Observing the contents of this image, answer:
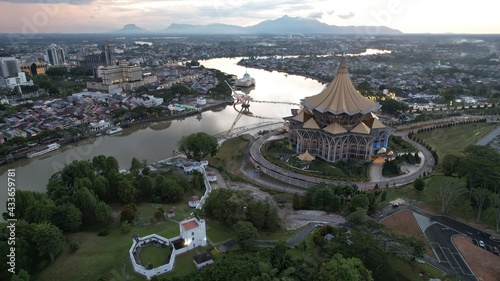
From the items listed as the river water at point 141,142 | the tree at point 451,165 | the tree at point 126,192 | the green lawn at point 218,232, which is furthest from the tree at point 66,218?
the tree at point 451,165

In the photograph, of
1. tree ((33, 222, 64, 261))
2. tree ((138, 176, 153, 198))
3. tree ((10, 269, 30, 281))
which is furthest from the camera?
tree ((138, 176, 153, 198))

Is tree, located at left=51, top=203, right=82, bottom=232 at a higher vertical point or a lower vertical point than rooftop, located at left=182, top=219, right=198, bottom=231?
lower

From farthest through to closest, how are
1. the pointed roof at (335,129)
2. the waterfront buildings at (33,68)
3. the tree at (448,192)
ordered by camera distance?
1. the waterfront buildings at (33,68)
2. the pointed roof at (335,129)
3. the tree at (448,192)

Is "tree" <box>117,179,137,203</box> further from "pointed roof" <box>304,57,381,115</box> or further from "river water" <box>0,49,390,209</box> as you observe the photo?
"pointed roof" <box>304,57,381,115</box>

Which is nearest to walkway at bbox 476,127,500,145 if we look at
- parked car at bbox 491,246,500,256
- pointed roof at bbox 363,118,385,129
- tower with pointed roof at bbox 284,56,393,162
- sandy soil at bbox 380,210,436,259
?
tower with pointed roof at bbox 284,56,393,162

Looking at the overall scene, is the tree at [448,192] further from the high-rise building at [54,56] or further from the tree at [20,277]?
the high-rise building at [54,56]
